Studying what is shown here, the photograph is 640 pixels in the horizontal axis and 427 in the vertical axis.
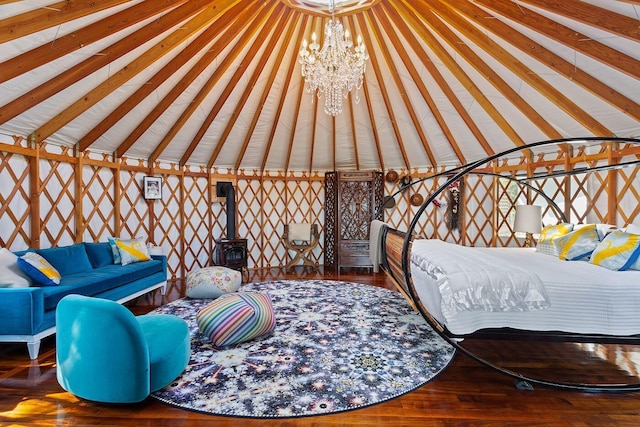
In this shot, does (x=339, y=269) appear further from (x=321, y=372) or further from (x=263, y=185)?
(x=321, y=372)

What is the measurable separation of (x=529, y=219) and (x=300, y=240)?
3.64 m

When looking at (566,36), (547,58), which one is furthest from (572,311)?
(547,58)

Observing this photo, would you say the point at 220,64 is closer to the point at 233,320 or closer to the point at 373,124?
the point at 373,124

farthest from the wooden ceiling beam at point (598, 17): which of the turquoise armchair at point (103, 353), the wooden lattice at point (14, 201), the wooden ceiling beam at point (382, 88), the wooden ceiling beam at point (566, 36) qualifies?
the wooden lattice at point (14, 201)

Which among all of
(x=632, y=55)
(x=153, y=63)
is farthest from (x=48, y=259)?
(x=632, y=55)

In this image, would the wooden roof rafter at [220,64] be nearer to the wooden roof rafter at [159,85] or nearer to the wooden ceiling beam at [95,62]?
the wooden roof rafter at [159,85]

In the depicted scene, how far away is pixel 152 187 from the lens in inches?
201

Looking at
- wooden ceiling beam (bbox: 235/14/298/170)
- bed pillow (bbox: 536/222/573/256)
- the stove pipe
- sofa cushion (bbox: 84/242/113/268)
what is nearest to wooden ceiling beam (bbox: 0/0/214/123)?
wooden ceiling beam (bbox: 235/14/298/170)

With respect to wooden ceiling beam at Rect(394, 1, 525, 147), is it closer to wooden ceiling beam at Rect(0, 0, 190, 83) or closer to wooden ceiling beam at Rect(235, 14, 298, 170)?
wooden ceiling beam at Rect(235, 14, 298, 170)

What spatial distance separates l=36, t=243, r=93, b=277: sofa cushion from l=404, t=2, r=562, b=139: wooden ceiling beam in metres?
4.18

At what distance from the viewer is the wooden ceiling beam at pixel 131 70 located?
8.97 ft

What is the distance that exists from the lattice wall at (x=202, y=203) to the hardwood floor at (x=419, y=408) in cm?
223

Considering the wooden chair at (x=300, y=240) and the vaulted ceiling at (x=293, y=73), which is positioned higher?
the vaulted ceiling at (x=293, y=73)

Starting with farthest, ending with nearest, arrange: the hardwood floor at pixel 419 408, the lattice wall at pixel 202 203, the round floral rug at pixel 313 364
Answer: the lattice wall at pixel 202 203 < the round floral rug at pixel 313 364 < the hardwood floor at pixel 419 408
